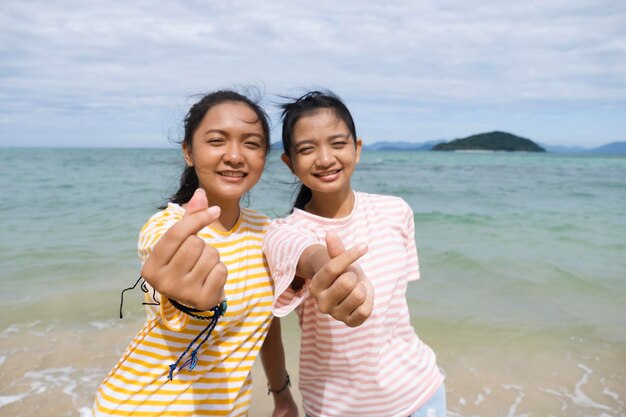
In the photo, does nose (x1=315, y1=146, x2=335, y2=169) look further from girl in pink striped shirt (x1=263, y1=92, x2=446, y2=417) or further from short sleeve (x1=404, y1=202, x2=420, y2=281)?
short sleeve (x1=404, y1=202, x2=420, y2=281)

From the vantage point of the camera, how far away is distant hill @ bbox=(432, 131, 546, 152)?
81.7m

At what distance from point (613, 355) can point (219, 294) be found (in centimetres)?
423

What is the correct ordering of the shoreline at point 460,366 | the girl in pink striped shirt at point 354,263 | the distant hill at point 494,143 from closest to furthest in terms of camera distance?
the girl in pink striped shirt at point 354,263
the shoreline at point 460,366
the distant hill at point 494,143

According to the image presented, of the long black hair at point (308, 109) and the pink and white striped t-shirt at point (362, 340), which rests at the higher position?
the long black hair at point (308, 109)

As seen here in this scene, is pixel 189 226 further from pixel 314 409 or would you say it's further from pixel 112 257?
pixel 112 257

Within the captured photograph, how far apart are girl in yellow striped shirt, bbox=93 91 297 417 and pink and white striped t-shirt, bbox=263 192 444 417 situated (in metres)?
0.15

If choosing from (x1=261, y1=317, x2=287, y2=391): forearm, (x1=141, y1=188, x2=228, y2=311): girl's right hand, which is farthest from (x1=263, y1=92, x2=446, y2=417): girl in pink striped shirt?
(x1=141, y1=188, x2=228, y2=311): girl's right hand

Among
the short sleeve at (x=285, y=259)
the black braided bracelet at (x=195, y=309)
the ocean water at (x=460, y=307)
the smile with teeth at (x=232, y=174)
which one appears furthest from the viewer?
the ocean water at (x=460, y=307)

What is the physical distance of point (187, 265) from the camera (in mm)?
1440

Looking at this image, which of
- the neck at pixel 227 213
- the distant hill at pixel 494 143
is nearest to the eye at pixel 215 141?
the neck at pixel 227 213

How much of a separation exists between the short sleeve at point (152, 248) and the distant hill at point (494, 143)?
3303 inches

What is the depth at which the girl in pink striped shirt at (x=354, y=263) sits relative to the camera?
1933 millimetres

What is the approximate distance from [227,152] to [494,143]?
8530 cm

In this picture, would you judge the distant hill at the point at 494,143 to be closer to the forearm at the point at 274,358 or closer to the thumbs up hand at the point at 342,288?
the forearm at the point at 274,358
